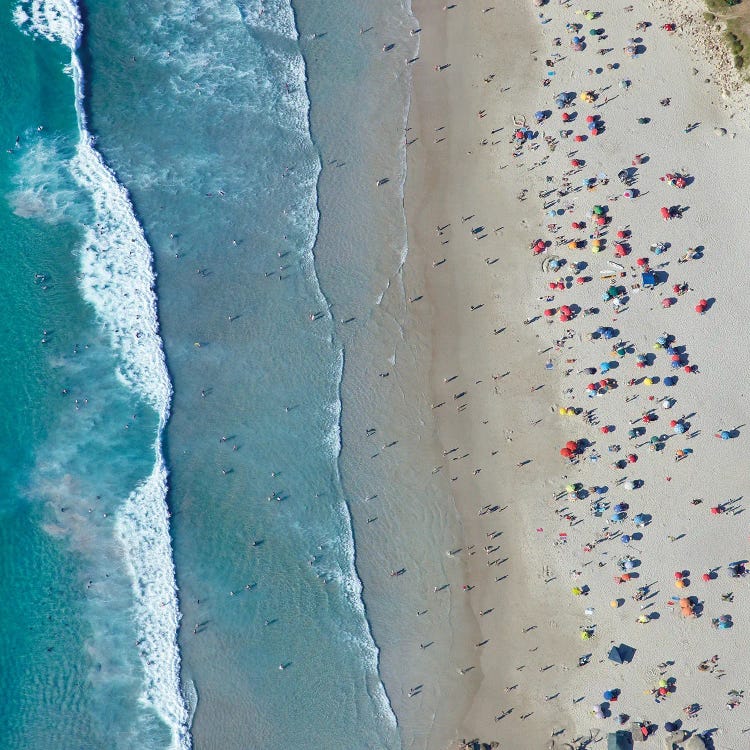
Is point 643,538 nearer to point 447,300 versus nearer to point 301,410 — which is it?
point 447,300

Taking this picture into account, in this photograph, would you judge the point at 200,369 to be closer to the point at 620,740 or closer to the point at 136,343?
the point at 136,343

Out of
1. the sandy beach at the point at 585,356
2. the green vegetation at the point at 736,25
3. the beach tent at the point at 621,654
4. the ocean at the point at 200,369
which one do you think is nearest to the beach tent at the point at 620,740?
the sandy beach at the point at 585,356

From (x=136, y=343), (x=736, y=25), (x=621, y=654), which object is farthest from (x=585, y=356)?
(x=136, y=343)

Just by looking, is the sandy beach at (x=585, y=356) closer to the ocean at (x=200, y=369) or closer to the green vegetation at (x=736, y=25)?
the green vegetation at (x=736, y=25)

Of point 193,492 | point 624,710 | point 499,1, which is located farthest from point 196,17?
point 624,710

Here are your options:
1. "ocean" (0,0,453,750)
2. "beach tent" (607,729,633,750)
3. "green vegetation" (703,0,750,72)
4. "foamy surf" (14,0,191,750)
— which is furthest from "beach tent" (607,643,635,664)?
"green vegetation" (703,0,750,72)

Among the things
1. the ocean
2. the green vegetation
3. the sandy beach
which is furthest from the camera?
the green vegetation

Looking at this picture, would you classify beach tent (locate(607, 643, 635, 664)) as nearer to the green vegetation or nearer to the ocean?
the ocean
